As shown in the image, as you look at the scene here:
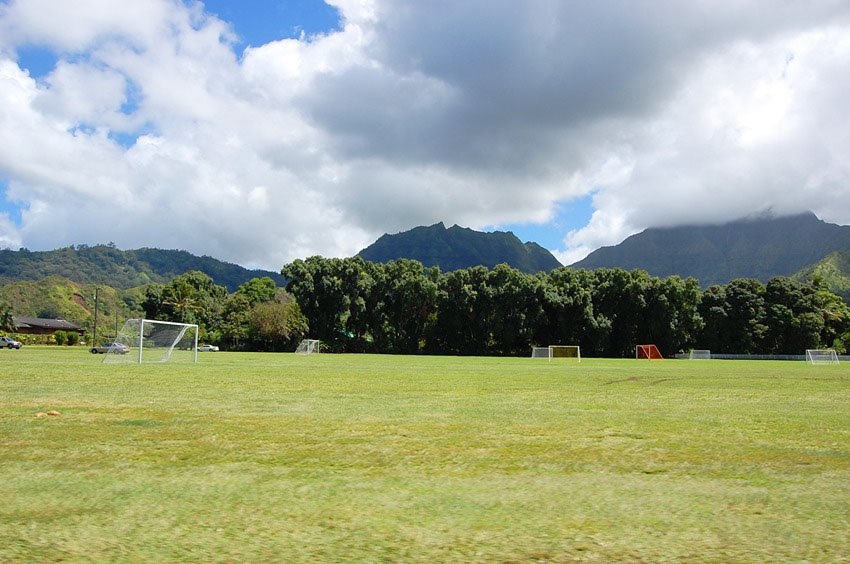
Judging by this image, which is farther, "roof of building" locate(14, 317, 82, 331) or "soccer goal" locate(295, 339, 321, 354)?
"roof of building" locate(14, 317, 82, 331)

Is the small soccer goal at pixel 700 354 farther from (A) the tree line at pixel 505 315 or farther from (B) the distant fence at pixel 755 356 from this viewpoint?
(A) the tree line at pixel 505 315

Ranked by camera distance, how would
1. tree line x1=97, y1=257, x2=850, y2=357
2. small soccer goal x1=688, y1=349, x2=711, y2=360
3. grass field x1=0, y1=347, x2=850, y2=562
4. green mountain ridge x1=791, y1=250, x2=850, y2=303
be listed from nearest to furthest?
grass field x1=0, y1=347, x2=850, y2=562
tree line x1=97, y1=257, x2=850, y2=357
small soccer goal x1=688, y1=349, x2=711, y2=360
green mountain ridge x1=791, y1=250, x2=850, y2=303

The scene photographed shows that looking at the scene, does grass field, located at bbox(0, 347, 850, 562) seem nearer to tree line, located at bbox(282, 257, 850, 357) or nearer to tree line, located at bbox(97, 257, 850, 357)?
tree line, located at bbox(282, 257, 850, 357)

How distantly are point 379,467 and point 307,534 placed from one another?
230 cm

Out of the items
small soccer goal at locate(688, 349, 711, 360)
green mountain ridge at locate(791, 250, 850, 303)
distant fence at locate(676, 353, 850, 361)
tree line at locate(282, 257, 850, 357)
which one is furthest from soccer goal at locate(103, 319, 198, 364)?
green mountain ridge at locate(791, 250, 850, 303)

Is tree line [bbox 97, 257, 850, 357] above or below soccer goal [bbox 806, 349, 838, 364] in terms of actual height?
above

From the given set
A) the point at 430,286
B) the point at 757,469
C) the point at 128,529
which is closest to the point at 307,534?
the point at 128,529

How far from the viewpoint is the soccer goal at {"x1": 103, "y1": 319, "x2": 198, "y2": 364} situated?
34.4 meters

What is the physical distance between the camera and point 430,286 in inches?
3095

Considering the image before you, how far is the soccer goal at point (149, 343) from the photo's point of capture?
3441 centimetres

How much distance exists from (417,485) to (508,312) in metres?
72.1

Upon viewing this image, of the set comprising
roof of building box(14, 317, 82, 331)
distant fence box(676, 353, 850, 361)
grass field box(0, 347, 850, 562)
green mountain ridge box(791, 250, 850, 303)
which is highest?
green mountain ridge box(791, 250, 850, 303)

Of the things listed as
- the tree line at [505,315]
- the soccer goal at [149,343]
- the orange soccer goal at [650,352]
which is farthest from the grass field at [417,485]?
the tree line at [505,315]

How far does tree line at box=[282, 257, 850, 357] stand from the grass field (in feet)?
214
